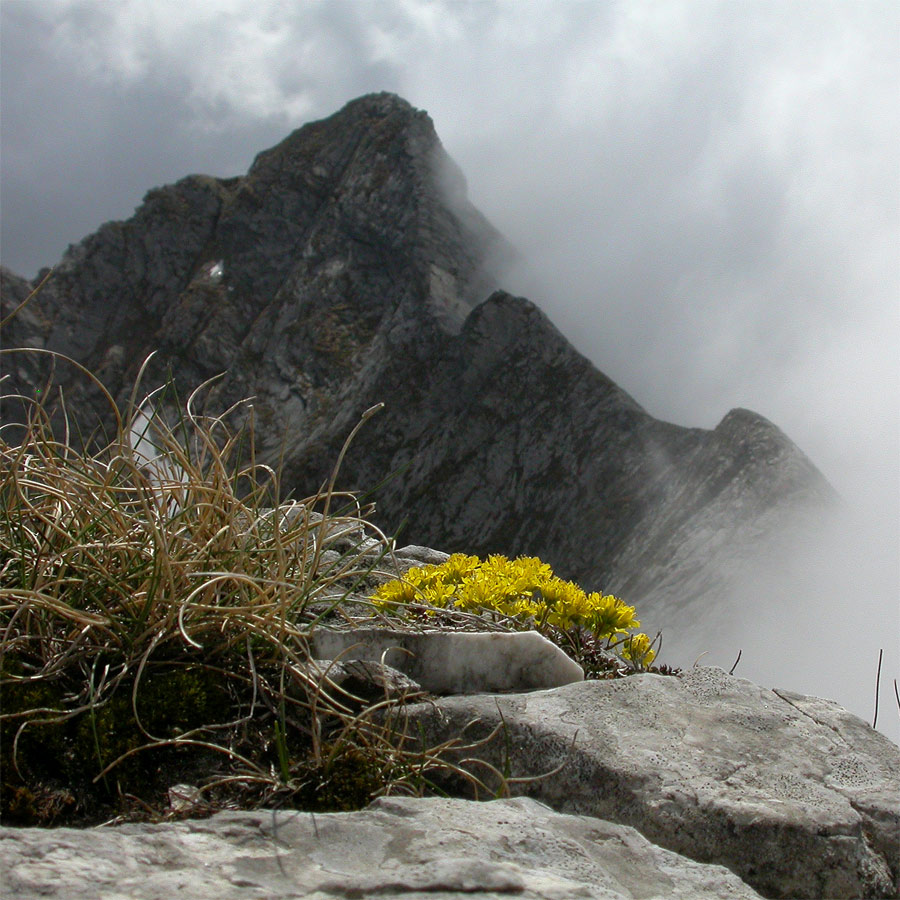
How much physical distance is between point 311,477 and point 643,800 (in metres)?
73.5

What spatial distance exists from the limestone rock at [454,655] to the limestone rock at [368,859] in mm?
1337

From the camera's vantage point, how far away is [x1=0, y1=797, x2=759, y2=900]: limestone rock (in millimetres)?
2041

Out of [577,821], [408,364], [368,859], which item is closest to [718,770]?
[577,821]

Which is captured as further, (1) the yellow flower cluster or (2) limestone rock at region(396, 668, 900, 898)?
(1) the yellow flower cluster

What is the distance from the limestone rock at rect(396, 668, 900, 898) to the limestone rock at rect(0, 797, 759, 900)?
47 cm

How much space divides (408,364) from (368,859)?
3243 inches

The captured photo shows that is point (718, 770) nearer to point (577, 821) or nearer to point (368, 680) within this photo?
point (577, 821)

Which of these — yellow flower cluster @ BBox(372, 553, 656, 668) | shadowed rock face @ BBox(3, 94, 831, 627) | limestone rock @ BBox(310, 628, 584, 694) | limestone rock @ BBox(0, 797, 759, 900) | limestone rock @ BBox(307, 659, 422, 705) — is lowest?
limestone rock @ BBox(0, 797, 759, 900)

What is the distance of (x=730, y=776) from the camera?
10.7 feet

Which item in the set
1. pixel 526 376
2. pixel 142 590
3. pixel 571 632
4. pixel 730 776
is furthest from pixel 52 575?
pixel 526 376

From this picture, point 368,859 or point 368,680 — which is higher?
point 368,680

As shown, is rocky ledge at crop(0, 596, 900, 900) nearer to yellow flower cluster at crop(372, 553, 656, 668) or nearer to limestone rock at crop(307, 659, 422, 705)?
limestone rock at crop(307, 659, 422, 705)

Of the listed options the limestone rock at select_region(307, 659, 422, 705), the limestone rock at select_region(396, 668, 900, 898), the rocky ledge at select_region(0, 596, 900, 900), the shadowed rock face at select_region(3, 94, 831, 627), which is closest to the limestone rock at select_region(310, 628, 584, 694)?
the rocky ledge at select_region(0, 596, 900, 900)

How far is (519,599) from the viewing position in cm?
473
